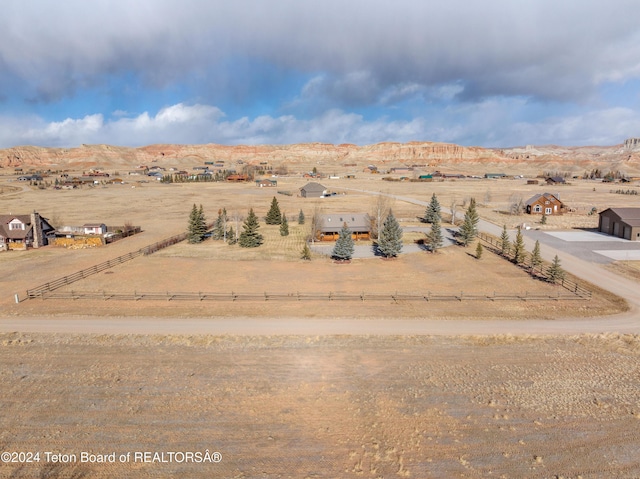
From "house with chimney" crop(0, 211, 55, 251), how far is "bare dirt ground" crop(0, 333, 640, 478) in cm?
2967

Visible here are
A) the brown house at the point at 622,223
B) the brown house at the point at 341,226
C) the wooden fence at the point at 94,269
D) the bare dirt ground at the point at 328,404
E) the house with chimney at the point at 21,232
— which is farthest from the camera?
the brown house at the point at 341,226

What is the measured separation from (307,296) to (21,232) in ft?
131

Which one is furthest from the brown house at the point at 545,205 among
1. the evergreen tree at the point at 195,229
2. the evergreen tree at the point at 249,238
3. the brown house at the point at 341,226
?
the evergreen tree at the point at 195,229

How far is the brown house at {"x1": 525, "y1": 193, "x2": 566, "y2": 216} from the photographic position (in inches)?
2810

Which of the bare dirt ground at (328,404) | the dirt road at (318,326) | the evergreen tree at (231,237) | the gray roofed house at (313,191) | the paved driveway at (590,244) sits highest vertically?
the gray roofed house at (313,191)

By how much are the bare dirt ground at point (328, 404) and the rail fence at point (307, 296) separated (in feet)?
22.4

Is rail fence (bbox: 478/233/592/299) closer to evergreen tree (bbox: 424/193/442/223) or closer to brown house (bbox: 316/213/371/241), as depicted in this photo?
evergreen tree (bbox: 424/193/442/223)

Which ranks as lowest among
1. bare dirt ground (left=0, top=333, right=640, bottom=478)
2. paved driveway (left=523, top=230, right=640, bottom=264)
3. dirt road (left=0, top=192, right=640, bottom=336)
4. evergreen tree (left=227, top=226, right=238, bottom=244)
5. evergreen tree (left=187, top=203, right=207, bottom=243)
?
bare dirt ground (left=0, top=333, right=640, bottom=478)

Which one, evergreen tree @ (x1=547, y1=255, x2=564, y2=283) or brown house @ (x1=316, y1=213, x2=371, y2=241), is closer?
evergreen tree @ (x1=547, y1=255, x2=564, y2=283)

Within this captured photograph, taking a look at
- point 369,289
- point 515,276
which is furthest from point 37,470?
point 515,276

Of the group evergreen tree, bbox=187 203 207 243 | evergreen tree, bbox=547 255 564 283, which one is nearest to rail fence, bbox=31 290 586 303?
evergreen tree, bbox=547 255 564 283

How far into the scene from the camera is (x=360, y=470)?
14023mm

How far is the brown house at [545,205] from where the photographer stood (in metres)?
71.4

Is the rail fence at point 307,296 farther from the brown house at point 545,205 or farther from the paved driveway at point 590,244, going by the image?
the brown house at point 545,205
